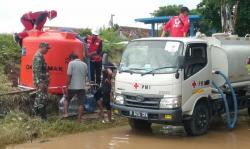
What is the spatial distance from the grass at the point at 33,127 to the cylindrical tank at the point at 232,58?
3.07m

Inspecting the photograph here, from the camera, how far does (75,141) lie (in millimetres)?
10406

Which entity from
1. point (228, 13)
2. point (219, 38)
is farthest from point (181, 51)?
point (228, 13)

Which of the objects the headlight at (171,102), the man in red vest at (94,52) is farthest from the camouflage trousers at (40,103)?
the headlight at (171,102)

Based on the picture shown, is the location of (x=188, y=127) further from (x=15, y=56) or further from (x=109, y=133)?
(x=15, y=56)

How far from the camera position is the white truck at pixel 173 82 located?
409 inches

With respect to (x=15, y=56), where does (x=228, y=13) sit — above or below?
above

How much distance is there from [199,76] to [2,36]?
8.94 m

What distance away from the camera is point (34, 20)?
1347 centimetres

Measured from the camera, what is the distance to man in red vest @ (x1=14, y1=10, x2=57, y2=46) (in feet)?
43.5

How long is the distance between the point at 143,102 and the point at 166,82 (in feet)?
2.32

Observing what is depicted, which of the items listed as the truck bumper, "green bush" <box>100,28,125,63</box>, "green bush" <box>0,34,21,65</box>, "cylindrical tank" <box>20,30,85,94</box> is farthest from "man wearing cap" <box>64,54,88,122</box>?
"green bush" <box>100,28,125,63</box>

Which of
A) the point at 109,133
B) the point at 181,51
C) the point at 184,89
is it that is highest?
the point at 181,51

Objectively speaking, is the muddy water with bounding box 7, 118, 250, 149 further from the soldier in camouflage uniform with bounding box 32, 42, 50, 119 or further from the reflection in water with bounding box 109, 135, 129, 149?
the soldier in camouflage uniform with bounding box 32, 42, 50, 119

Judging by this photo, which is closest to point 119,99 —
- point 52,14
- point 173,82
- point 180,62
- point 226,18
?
point 173,82
